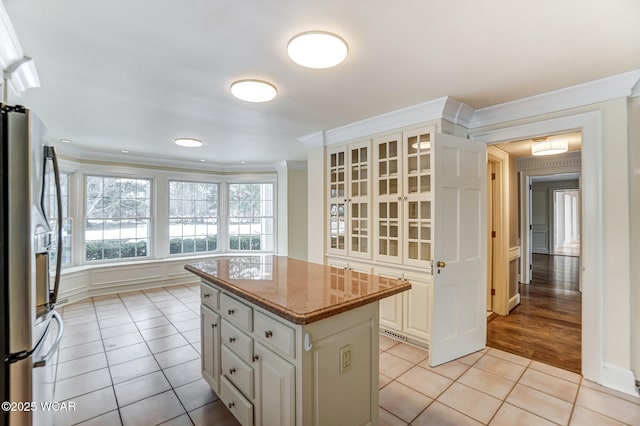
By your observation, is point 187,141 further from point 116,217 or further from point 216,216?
point 216,216

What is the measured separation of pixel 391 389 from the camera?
2.38m

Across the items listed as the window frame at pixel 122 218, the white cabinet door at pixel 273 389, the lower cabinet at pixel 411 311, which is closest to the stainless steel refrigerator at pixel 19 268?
the white cabinet door at pixel 273 389

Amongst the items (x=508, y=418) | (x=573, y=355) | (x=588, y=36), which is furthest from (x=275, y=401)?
(x=573, y=355)

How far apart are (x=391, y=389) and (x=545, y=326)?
8.26ft

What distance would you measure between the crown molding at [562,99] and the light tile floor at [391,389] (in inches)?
91.1

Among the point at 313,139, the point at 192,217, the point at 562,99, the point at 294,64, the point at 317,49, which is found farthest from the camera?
the point at 192,217

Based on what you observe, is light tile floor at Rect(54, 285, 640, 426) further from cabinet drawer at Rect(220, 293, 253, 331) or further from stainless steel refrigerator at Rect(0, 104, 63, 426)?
stainless steel refrigerator at Rect(0, 104, 63, 426)

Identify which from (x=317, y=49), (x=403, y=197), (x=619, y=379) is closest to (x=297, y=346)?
(x=317, y=49)

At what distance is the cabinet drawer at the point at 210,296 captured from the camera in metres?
2.14

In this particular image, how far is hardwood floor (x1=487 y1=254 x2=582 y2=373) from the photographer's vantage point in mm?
2957

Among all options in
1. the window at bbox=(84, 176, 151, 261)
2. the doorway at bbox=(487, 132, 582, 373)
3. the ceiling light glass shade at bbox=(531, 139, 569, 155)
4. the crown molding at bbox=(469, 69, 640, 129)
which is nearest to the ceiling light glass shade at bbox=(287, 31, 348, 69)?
the crown molding at bbox=(469, 69, 640, 129)

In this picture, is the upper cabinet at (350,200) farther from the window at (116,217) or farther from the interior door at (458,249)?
the window at (116,217)

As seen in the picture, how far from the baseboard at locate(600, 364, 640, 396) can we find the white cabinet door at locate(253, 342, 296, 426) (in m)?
2.59

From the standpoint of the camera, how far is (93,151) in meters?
4.94
